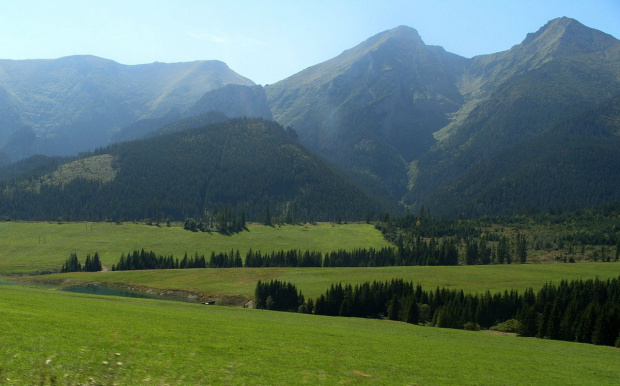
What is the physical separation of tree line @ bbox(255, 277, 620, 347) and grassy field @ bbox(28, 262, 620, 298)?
17.8m

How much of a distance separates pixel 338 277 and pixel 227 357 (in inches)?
4945

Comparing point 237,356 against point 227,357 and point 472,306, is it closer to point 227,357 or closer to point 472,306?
point 227,357

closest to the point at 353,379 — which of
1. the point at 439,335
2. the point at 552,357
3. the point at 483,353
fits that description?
the point at 483,353

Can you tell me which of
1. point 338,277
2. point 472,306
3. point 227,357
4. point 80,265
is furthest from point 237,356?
point 80,265

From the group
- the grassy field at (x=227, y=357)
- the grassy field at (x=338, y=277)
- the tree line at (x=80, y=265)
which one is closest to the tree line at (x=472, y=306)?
the grassy field at (x=338, y=277)

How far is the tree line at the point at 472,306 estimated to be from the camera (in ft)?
273

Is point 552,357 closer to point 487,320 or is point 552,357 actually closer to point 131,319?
point 131,319

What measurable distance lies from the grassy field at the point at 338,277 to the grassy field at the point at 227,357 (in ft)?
287

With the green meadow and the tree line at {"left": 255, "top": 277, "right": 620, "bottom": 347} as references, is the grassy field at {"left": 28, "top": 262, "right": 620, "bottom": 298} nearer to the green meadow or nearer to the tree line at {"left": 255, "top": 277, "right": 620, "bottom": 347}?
the tree line at {"left": 255, "top": 277, "right": 620, "bottom": 347}

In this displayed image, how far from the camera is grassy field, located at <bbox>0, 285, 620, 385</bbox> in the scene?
27562 mm

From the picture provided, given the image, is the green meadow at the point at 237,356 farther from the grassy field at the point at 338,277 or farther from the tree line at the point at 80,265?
the tree line at the point at 80,265

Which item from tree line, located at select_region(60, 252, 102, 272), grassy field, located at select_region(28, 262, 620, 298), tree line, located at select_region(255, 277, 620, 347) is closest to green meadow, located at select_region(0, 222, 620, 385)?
tree line, located at select_region(255, 277, 620, 347)

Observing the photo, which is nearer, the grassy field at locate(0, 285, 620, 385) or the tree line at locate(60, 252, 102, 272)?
the grassy field at locate(0, 285, 620, 385)

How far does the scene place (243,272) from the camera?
172 m
